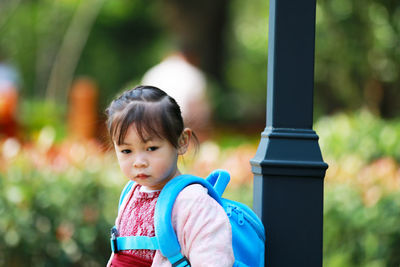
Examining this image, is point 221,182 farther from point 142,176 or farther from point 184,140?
point 142,176

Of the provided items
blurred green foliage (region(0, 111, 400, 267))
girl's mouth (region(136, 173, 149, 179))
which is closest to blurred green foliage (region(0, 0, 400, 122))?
blurred green foliage (region(0, 111, 400, 267))

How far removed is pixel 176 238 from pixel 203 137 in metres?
5.97

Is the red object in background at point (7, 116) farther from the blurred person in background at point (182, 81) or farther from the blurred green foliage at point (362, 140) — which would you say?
the blurred green foliage at point (362, 140)

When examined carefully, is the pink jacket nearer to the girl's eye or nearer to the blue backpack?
the blue backpack

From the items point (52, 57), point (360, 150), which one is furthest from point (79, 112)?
point (52, 57)

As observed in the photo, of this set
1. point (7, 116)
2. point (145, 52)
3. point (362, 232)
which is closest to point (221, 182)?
point (362, 232)

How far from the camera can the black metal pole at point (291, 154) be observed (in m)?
2.71

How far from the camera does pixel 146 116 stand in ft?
7.90

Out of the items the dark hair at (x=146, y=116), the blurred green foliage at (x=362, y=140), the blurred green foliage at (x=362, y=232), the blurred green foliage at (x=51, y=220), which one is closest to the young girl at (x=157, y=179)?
the dark hair at (x=146, y=116)

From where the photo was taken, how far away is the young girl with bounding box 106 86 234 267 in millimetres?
2289

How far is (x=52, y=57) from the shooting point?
26.3m

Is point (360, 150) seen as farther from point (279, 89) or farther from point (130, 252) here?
point (130, 252)

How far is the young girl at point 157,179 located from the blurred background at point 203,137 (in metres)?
0.30

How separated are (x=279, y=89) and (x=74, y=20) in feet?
71.0
